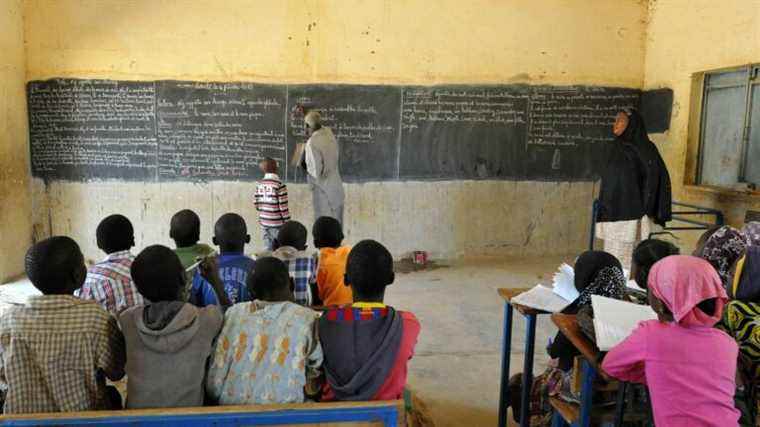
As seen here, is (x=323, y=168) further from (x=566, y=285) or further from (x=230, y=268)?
(x=566, y=285)

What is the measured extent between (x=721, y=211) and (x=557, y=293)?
A: 329 centimetres

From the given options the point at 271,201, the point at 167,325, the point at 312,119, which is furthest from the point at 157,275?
the point at 312,119

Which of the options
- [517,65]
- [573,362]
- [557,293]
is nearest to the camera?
[573,362]

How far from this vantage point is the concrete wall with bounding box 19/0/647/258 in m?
5.12

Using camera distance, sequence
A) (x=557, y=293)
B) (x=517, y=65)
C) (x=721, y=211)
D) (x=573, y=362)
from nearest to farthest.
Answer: (x=573, y=362) → (x=557, y=293) → (x=721, y=211) → (x=517, y=65)

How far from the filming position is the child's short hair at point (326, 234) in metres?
2.75

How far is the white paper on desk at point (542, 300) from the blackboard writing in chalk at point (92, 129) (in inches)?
165

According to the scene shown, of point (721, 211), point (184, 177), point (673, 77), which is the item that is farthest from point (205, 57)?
point (721, 211)

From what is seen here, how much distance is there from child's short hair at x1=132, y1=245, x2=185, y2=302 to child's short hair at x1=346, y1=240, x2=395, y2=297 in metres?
0.52

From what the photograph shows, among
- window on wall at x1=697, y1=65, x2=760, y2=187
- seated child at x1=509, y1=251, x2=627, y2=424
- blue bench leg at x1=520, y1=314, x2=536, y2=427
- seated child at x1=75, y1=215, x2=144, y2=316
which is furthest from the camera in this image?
window on wall at x1=697, y1=65, x2=760, y2=187

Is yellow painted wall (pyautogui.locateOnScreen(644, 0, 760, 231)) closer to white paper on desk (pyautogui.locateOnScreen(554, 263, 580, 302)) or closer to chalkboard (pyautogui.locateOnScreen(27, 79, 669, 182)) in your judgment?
chalkboard (pyautogui.locateOnScreen(27, 79, 669, 182))

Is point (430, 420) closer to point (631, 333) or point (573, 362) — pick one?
point (573, 362)

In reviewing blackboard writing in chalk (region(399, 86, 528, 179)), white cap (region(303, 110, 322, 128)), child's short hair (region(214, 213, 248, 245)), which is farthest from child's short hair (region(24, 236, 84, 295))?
blackboard writing in chalk (region(399, 86, 528, 179))

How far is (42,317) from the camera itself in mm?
1524
